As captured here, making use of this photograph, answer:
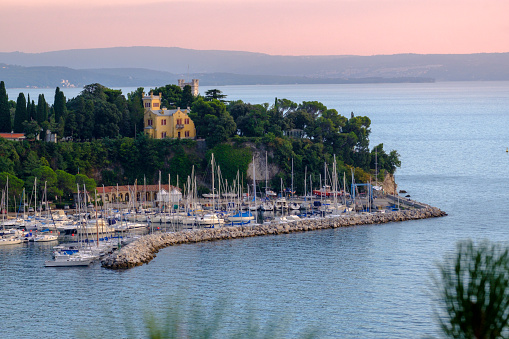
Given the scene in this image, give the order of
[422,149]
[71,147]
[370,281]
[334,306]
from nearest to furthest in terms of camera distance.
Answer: [334,306]
[370,281]
[71,147]
[422,149]

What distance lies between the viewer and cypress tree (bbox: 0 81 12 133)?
58.6 m

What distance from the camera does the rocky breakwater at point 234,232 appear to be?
36781 mm

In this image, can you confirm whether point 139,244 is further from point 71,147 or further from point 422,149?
point 422,149

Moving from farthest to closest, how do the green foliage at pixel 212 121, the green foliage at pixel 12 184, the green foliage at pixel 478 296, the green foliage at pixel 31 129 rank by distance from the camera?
the green foliage at pixel 212 121, the green foliage at pixel 31 129, the green foliage at pixel 12 184, the green foliage at pixel 478 296

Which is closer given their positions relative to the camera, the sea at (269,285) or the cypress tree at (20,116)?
the sea at (269,285)

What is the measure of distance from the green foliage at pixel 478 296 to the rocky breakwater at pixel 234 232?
95.5 ft

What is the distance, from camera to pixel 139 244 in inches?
1549

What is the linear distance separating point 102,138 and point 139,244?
872 inches

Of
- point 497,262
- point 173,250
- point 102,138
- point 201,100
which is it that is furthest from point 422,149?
point 497,262

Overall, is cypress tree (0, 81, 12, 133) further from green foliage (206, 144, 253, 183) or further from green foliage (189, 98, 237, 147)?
green foliage (206, 144, 253, 183)

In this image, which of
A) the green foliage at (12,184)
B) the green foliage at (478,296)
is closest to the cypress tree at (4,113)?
the green foliage at (12,184)

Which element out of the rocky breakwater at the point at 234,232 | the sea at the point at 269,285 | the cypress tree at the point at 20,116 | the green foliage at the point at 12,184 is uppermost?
the cypress tree at the point at 20,116

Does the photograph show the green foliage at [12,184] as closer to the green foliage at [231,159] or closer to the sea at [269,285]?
the sea at [269,285]

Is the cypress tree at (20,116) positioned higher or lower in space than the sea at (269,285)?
higher
